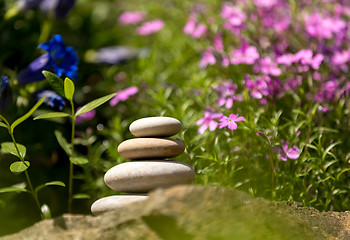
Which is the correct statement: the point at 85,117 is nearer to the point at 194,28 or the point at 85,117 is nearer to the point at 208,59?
the point at 208,59

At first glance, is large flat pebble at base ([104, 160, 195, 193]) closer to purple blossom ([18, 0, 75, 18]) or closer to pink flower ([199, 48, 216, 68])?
pink flower ([199, 48, 216, 68])

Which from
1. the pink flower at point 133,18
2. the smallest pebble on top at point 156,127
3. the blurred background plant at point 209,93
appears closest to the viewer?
the smallest pebble on top at point 156,127

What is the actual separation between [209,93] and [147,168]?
1098 millimetres

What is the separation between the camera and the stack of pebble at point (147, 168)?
1.59m

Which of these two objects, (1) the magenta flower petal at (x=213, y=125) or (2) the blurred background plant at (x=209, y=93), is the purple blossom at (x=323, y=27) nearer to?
(2) the blurred background plant at (x=209, y=93)

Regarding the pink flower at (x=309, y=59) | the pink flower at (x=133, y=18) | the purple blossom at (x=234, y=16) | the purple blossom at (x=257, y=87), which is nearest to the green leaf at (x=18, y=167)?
the purple blossom at (x=257, y=87)

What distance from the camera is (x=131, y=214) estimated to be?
1396 millimetres

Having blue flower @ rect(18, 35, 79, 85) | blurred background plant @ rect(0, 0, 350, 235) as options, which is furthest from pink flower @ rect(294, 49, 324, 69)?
blue flower @ rect(18, 35, 79, 85)

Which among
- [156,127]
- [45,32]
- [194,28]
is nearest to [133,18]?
[194,28]

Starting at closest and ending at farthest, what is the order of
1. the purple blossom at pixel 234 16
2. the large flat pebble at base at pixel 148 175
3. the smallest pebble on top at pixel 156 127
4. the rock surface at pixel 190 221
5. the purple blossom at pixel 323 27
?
the rock surface at pixel 190 221
the large flat pebble at base at pixel 148 175
the smallest pebble on top at pixel 156 127
the purple blossom at pixel 323 27
the purple blossom at pixel 234 16

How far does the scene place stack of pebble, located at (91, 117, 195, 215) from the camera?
5.21ft

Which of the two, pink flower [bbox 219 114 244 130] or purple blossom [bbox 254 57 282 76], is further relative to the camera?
purple blossom [bbox 254 57 282 76]

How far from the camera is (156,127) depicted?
66.5 inches

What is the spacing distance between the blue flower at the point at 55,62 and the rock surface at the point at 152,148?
0.61 meters
